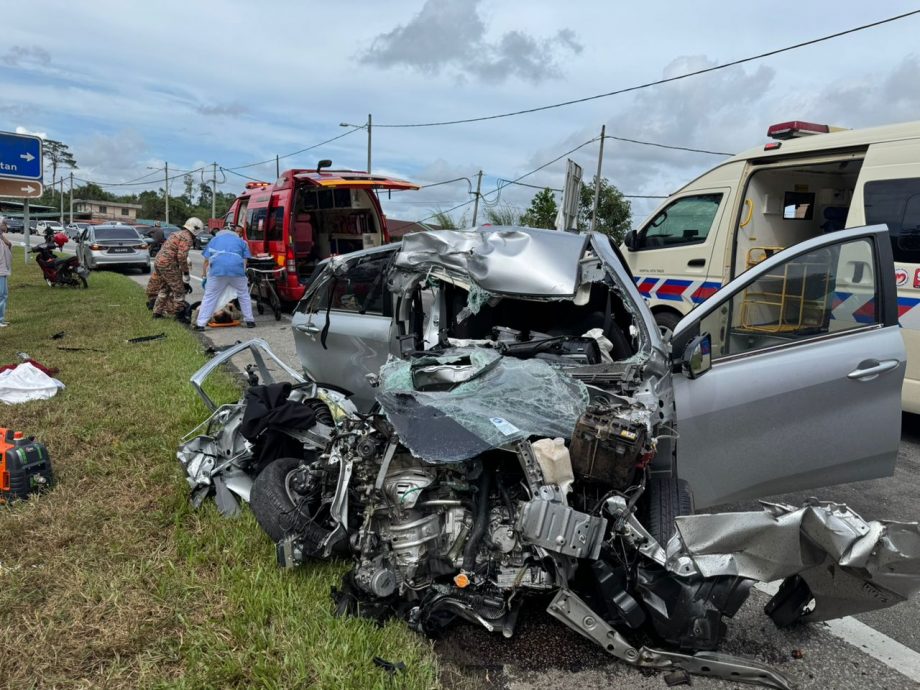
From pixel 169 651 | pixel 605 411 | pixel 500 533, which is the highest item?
pixel 605 411

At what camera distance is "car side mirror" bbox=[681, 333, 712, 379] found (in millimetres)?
3322

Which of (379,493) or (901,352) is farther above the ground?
(901,352)

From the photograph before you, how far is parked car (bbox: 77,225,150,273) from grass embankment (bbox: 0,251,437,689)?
1683cm

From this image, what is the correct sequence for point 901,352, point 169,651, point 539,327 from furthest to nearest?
point 539,327
point 901,352
point 169,651

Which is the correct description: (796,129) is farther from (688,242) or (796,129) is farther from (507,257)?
(507,257)

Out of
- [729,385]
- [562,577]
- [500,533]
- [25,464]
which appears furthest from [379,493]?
[25,464]

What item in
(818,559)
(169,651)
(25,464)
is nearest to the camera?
(818,559)

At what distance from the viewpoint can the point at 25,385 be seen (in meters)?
5.91

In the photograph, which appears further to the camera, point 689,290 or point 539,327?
point 689,290

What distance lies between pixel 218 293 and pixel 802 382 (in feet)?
29.4

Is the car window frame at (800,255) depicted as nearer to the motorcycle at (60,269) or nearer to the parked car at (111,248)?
the motorcycle at (60,269)

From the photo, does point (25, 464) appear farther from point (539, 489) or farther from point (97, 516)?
point (539, 489)

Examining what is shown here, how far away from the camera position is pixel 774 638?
2.78m

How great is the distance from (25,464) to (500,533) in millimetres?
2982
